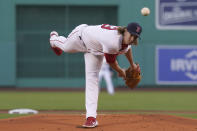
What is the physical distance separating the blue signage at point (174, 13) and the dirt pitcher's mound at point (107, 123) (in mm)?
9984

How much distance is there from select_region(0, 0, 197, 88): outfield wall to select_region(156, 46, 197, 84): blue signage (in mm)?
200

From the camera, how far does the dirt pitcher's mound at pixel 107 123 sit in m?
6.46

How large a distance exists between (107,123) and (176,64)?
10628 mm

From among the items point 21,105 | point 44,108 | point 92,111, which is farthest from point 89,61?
point 21,105

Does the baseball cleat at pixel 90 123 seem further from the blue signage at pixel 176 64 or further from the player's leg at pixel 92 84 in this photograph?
the blue signage at pixel 176 64

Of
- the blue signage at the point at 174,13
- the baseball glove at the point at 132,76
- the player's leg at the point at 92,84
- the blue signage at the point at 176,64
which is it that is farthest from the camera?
the blue signage at the point at 174,13

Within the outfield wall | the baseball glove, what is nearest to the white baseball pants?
the baseball glove

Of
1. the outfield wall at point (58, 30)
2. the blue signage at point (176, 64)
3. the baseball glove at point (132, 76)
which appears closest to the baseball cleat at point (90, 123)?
the baseball glove at point (132, 76)

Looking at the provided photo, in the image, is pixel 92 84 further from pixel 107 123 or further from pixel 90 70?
pixel 107 123

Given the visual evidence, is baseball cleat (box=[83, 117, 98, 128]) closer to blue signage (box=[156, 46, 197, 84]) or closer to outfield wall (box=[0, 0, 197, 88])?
outfield wall (box=[0, 0, 197, 88])

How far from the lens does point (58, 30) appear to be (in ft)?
58.2

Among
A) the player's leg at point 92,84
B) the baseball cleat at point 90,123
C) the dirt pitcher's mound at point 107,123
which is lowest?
the dirt pitcher's mound at point 107,123

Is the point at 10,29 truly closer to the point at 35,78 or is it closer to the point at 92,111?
the point at 35,78

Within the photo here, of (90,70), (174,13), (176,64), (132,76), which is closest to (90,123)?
(90,70)
